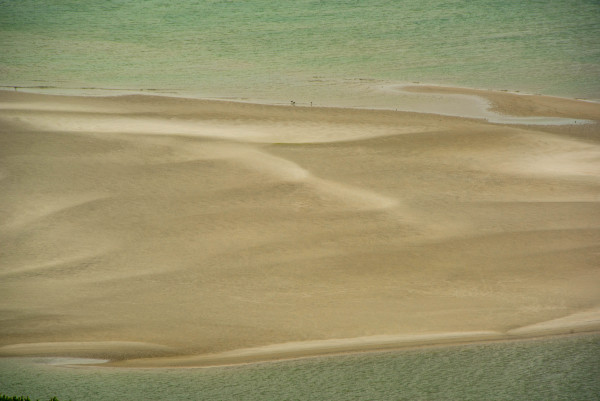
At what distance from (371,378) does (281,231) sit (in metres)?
1.96

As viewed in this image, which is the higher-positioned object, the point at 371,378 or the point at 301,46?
the point at 301,46

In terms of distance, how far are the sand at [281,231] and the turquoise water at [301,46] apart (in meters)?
2.16

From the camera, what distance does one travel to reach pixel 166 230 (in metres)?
4.62

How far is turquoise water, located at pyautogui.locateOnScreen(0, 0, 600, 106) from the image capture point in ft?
31.0

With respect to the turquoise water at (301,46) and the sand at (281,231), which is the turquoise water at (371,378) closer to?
the sand at (281,231)

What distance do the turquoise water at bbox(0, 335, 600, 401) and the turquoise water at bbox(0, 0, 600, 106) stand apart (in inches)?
216

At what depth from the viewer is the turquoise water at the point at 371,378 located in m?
2.61

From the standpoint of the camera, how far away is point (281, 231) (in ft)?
15.1

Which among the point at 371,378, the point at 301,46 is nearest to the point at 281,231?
the point at 371,378

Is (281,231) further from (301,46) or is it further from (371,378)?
(301,46)

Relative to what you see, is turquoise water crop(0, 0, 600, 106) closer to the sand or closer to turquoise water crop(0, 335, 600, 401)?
the sand

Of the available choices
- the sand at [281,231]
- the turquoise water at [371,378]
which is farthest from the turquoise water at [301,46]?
the turquoise water at [371,378]

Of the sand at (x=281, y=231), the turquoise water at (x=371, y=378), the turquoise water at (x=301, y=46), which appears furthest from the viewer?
the turquoise water at (x=301, y=46)

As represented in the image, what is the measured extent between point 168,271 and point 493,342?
1794 millimetres
